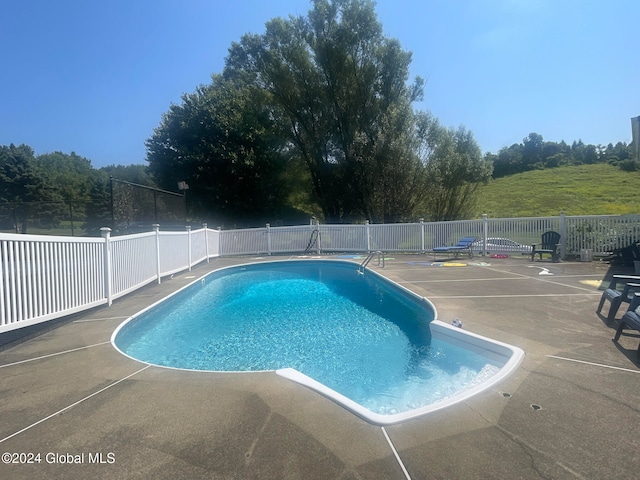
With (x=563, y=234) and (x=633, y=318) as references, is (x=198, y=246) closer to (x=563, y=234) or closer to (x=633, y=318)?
(x=633, y=318)

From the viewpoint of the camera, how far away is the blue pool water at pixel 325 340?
149 inches

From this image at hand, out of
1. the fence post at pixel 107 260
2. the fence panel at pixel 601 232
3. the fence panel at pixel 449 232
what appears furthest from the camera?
the fence panel at pixel 449 232

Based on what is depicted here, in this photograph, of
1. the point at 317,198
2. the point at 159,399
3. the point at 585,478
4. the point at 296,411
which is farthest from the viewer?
the point at 317,198

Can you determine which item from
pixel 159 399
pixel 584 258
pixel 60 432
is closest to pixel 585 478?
pixel 159 399

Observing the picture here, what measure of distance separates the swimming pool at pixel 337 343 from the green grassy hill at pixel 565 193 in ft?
53.3

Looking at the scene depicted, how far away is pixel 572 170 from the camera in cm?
3769

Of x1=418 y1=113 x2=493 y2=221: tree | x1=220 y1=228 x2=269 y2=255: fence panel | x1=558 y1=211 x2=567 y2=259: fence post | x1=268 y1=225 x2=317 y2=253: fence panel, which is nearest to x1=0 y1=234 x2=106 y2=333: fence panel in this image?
x1=220 y1=228 x2=269 y2=255: fence panel

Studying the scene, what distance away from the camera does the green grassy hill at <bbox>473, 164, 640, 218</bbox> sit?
26.0 meters

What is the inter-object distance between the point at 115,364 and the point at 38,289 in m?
1.69

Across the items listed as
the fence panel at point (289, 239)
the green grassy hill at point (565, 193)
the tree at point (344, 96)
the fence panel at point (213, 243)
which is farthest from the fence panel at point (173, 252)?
the green grassy hill at point (565, 193)

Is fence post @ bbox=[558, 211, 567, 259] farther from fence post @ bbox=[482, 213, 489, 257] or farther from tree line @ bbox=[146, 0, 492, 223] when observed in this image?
tree line @ bbox=[146, 0, 492, 223]

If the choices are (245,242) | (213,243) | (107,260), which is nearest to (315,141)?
(245,242)

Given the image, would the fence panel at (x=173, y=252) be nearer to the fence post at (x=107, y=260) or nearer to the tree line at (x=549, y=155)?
the fence post at (x=107, y=260)

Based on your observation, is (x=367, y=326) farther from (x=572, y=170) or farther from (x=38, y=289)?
(x=572, y=170)
